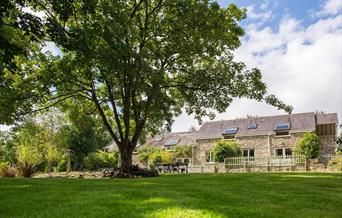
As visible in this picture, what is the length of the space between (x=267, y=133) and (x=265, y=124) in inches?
63.8

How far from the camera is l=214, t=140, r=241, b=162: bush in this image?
3806cm

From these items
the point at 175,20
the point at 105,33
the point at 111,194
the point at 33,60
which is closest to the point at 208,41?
the point at 175,20

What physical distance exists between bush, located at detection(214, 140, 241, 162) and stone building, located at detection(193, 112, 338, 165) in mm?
2574

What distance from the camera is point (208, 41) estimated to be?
1955 cm

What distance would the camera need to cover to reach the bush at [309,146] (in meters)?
34.5

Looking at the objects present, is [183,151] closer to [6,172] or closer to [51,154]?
[51,154]

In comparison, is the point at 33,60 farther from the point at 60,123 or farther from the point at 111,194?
the point at 60,123

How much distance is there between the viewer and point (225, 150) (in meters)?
38.1

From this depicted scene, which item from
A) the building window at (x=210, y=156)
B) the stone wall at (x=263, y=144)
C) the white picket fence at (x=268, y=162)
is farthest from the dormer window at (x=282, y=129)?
the white picket fence at (x=268, y=162)

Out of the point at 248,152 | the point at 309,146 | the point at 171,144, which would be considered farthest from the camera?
the point at 171,144

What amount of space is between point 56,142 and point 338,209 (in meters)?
33.7

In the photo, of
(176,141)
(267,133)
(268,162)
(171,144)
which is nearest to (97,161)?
(171,144)

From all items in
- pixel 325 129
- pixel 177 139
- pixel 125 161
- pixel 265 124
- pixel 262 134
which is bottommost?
pixel 125 161

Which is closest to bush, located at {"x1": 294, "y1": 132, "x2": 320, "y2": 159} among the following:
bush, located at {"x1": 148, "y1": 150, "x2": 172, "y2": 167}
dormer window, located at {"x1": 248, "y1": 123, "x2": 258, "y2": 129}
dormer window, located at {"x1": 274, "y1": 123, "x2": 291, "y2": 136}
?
dormer window, located at {"x1": 274, "y1": 123, "x2": 291, "y2": 136}
